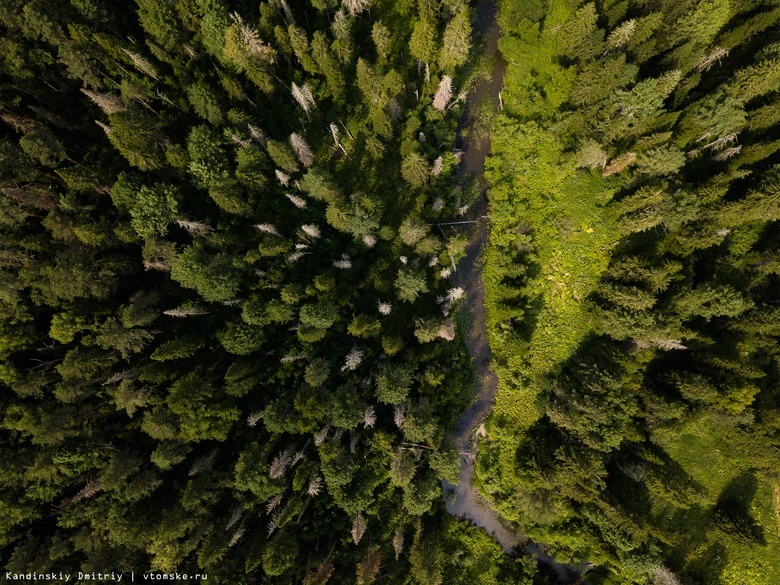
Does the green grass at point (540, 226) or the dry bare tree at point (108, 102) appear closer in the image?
the dry bare tree at point (108, 102)

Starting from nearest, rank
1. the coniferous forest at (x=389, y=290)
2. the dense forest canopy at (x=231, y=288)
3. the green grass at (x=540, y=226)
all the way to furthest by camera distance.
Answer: the dense forest canopy at (x=231, y=288)
the coniferous forest at (x=389, y=290)
the green grass at (x=540, y=226)

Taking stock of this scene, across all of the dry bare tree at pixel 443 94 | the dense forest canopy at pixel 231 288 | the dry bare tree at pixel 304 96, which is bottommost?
the dense forest canopy at pixel 231 288

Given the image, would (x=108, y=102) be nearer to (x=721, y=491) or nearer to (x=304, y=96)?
(x=304, y=96)

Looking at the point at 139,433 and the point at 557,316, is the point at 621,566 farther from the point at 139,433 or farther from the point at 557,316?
the point at 139,433

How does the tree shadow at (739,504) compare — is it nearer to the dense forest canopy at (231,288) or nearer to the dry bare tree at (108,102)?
the dense forest canopy at (231,288)

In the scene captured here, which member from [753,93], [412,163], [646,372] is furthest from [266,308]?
[753,93]

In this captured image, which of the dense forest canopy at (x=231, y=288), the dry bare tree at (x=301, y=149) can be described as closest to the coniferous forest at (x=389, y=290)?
the dense forest canopy at (x=231, y=288)

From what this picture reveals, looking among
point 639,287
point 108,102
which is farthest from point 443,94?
point 108,102

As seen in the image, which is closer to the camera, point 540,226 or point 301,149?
point 301,149

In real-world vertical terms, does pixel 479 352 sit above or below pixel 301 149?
below
